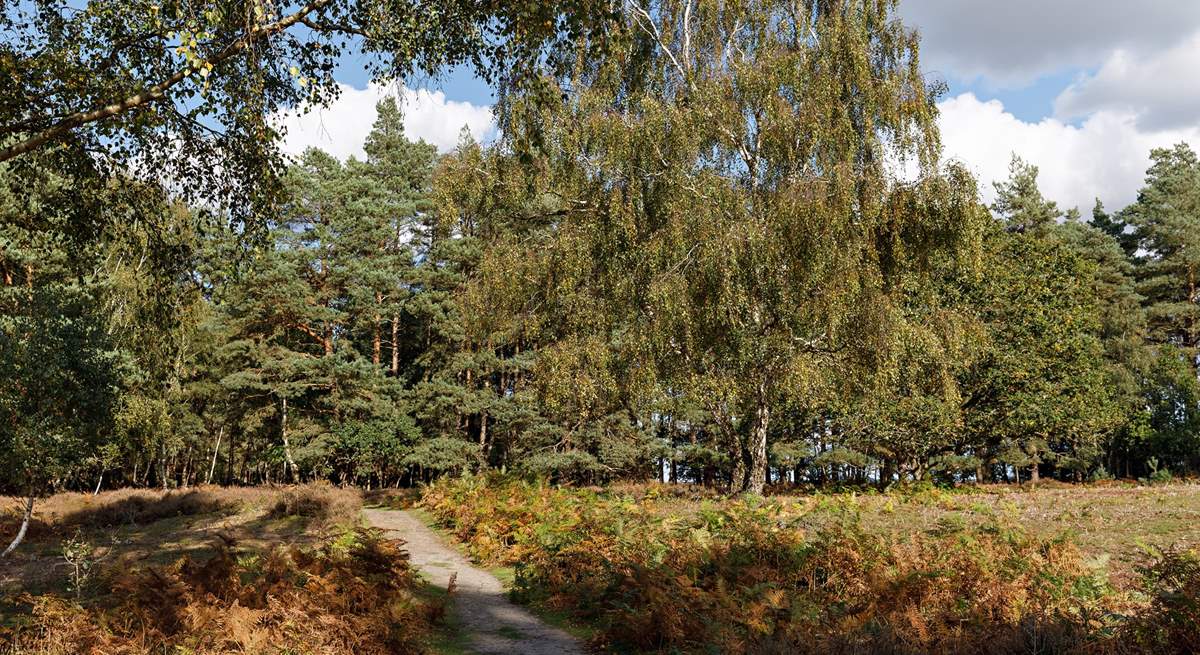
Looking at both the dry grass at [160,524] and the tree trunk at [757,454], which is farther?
the tree trunk at [757,454]

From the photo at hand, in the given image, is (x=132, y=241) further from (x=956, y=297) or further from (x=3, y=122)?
(x=956, y=297)

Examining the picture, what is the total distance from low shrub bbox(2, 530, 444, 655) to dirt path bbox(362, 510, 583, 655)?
68 centimetres

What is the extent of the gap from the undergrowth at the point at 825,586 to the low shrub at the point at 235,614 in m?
2.28

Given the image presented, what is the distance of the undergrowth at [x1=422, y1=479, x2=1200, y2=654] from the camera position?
218 inches

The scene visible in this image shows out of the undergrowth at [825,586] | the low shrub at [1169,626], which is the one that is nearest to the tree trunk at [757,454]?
the undergrowth at [825,586]

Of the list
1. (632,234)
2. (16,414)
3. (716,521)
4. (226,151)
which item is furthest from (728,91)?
(16,414)

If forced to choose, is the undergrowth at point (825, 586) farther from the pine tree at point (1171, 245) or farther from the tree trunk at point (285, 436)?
the pine tree at point (1171, 245)

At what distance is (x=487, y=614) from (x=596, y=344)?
302 inches

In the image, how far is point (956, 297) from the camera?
76.6 ft

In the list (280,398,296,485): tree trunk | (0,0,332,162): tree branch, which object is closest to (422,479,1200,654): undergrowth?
(0,0,332,162): tree branch

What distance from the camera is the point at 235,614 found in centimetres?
644

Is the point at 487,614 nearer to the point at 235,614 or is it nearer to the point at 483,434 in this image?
the point at 235,614

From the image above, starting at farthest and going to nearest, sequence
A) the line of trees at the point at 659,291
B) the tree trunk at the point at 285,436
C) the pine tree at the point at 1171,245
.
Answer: the pine tree at the point at 1171,245, the tree trunk at the point at 285,436, the line of trees at the point at 659,291

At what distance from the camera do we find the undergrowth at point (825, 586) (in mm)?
5547
